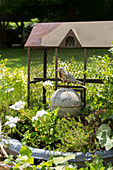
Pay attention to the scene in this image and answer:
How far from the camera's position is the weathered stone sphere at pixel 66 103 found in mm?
4000

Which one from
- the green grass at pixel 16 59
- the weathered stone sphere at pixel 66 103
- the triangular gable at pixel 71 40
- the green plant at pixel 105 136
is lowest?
the green plant at pixel 105 136

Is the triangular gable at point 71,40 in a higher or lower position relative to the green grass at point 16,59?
lower

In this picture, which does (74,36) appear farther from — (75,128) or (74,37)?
(75,128)

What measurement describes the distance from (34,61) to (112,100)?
2023mm

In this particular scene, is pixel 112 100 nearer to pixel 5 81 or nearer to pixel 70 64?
pixel 5 81

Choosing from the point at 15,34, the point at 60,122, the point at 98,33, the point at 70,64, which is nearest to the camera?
the point at 60,122

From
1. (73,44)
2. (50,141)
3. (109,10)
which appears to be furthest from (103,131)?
(109,10)

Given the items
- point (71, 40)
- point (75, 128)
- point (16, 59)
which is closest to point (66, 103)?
point (75, 128)

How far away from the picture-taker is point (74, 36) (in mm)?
4055

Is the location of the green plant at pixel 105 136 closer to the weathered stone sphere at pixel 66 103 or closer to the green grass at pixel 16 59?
the weathered stone sphere at pixel 66 103

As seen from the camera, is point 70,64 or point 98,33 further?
point 70,64

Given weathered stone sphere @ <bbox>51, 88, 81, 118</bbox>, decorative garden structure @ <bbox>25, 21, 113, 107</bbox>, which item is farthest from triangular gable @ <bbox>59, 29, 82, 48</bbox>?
weathered stone sphere @ <bbox>51, 88, 81, 118</bbox>

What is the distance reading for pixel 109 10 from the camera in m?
22.6

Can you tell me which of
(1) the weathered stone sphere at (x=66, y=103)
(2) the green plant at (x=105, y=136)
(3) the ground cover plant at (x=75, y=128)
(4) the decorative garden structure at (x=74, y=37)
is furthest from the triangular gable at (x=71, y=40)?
(2) the green plant at (x=105, y=136)
